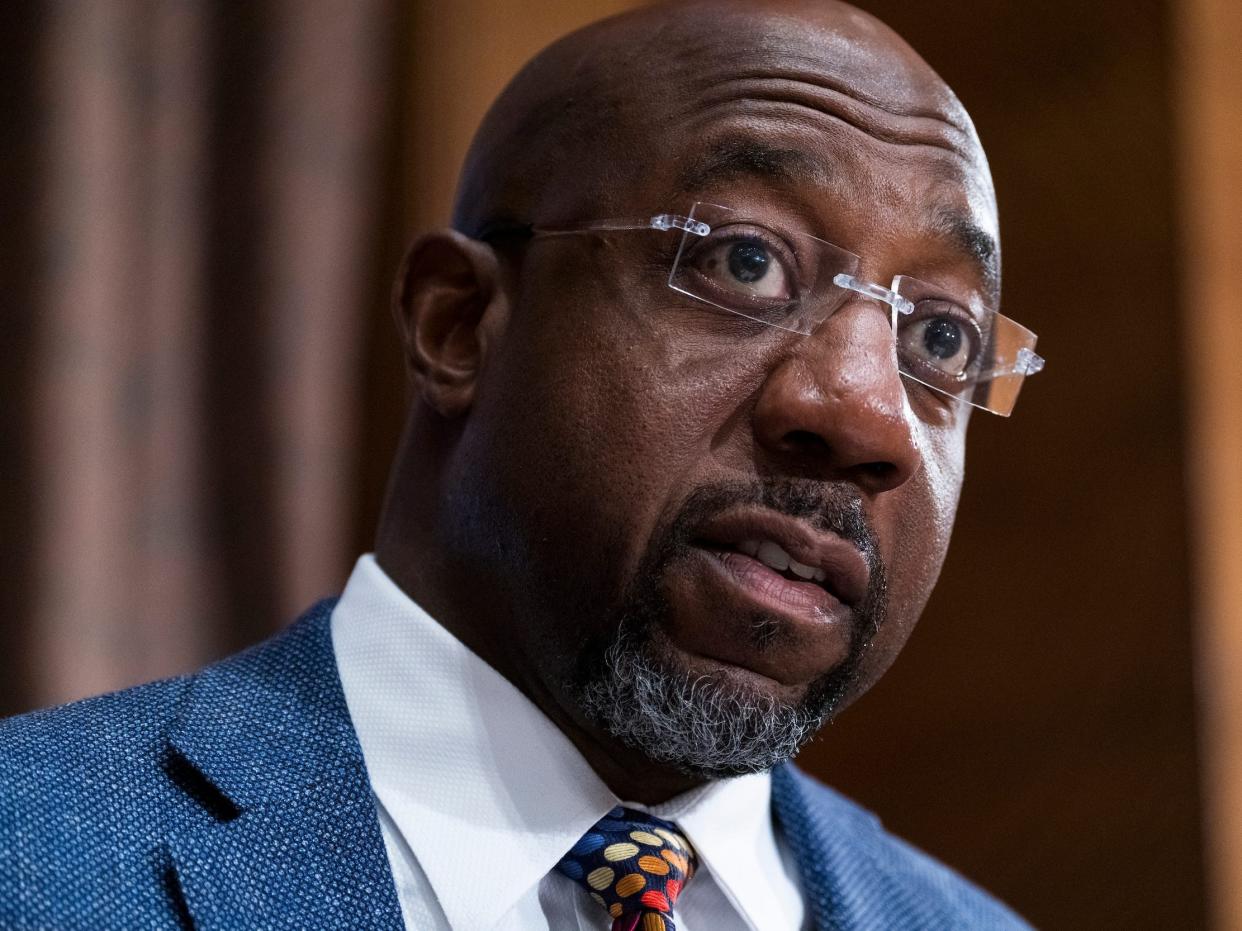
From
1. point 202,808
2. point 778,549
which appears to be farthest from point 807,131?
point 202,808

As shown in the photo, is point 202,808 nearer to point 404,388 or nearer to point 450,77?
point 404,388

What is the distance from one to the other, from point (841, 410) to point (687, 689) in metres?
0.27

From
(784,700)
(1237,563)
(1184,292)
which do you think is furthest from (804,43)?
(1237,563)

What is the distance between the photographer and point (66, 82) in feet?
6.22

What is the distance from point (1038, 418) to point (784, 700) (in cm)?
125

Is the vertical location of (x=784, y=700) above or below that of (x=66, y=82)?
below

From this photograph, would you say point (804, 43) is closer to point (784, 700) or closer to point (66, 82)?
point (784, 700)

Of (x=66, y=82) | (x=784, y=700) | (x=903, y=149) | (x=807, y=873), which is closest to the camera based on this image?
(x=784, y=700)

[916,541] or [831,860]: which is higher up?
[916,541]

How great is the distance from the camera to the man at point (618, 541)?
1.12m

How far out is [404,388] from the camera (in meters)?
2.27


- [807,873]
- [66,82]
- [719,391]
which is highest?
[66,82]

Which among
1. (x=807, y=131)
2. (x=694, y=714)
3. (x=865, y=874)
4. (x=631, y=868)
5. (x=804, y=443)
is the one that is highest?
(x=807, y=131)

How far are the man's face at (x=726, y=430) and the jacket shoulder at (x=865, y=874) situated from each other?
292mm
